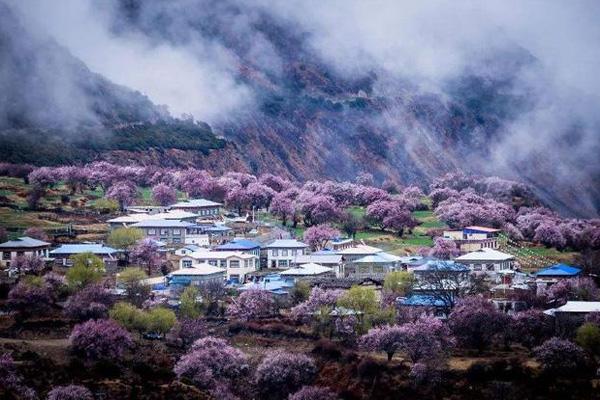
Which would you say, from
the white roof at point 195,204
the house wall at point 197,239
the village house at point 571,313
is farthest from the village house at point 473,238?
the village house at point 571,313

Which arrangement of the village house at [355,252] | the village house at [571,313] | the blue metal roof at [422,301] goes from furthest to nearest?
the village house at [355,252]
the blue metal roof at [422,301]
the village house at [571,313]

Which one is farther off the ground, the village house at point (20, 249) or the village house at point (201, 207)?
the village house at point (201, 207)

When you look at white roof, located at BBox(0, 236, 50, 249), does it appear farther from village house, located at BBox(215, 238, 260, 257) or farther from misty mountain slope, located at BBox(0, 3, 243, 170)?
misty mountain slope, located at BBox(0, 3, 243, 170)

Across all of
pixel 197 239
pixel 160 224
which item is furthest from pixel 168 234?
pixel 197 239

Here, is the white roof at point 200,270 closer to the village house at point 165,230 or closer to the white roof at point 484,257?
the village house at point 165,230

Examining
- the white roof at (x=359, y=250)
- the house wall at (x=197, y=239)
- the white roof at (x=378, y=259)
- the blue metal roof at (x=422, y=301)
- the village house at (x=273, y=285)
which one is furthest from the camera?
the house wall at (x=197, y=239)

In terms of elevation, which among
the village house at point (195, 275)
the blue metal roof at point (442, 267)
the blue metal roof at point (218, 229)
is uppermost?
the blue metal roof at point (218, 229)
